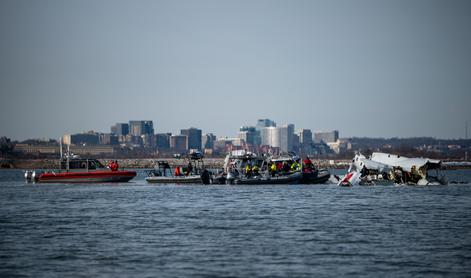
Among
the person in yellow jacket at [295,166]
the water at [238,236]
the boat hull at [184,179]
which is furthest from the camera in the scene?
the boat hull at [184,179]

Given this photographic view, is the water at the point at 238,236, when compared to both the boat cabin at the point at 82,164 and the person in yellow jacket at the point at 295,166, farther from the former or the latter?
the boat cabin at the point at 82,164

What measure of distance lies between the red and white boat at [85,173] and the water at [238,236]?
2776 centimetres

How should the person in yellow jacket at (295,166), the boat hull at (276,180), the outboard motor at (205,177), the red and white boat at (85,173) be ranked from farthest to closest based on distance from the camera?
the red and white boat at (85,173), the outboard motor at (205,177), the person in yellow jacket at (295,166), the boat hull at (276,180)

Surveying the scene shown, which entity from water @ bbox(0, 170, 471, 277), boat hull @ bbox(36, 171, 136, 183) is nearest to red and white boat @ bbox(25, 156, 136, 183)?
boat hull @ bbox(36, 171, 136, 183)

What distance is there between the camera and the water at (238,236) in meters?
32.5

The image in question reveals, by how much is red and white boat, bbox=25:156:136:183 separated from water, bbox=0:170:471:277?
2776cm

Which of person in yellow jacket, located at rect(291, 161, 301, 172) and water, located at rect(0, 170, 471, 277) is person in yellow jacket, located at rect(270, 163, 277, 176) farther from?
water, located at rect(0, 170, 471, 277)

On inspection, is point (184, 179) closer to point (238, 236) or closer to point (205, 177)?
point (205, 177)

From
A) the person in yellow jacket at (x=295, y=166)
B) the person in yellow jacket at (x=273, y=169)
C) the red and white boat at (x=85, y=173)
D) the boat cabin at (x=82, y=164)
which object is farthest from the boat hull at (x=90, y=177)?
the person in yellow jacket at (x=295, y=166)

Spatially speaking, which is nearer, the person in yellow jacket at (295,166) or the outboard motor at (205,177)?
the person in yellow jacket at (295,166)

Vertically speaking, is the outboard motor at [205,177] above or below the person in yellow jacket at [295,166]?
below

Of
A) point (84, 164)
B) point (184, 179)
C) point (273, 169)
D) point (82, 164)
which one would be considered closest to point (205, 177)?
point (184, 179)

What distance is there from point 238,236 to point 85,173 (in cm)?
6105

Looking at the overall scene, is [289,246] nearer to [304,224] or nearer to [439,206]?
[304,224]
